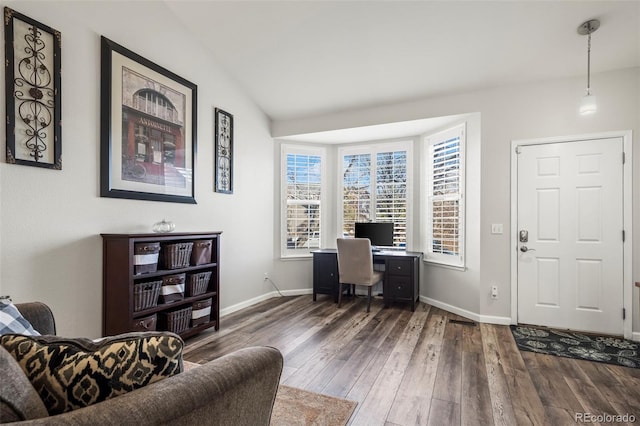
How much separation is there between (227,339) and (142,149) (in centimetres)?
193

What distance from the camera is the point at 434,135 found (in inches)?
169

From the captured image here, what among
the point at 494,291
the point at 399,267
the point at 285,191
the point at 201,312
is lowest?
the point at 201,312

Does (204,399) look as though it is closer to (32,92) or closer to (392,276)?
(32,92)

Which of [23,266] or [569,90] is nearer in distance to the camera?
[23,266]

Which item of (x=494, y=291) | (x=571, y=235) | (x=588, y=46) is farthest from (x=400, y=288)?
(x=588, y=46)

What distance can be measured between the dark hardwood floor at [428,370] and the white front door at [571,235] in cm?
65

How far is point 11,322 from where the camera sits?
46.8 inches

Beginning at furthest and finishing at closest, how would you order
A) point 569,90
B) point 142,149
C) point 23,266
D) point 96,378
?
point 569,90 < point 142,149 < point 23,266 < point 96,378

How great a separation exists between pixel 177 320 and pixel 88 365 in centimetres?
227

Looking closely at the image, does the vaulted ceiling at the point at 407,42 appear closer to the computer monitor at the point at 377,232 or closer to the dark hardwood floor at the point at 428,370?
the computer monitor at the point at 377,232

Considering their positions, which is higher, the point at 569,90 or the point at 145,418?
the point at 569,90

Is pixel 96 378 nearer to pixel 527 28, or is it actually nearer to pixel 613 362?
pixel 613 362

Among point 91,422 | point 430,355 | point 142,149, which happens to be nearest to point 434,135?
point 430,355

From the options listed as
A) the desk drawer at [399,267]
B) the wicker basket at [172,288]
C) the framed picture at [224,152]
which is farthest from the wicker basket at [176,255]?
the desk drawer at [399,267]
